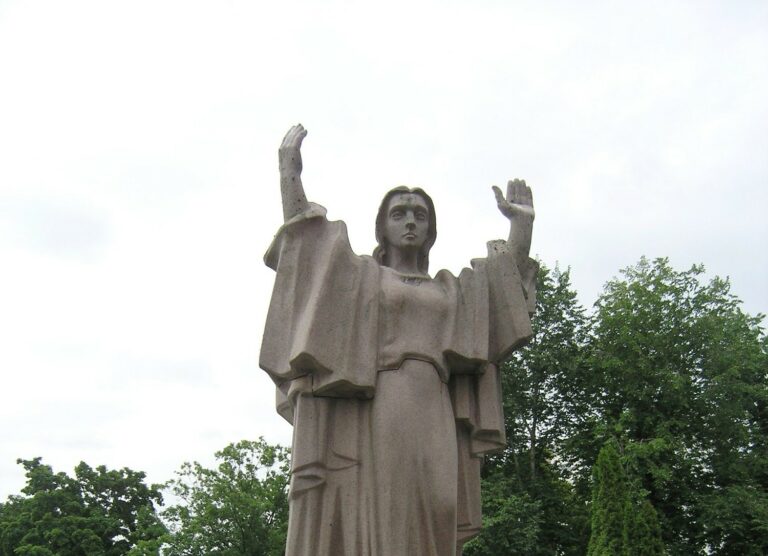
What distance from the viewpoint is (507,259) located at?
6785mm

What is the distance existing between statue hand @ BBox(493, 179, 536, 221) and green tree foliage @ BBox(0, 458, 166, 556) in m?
24.4

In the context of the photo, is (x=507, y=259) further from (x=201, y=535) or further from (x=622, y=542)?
(x=201, y=535)

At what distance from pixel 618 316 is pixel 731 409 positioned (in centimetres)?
468

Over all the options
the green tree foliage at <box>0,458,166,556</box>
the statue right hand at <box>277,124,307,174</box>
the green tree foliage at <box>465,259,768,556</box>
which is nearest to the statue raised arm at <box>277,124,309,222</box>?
the statue right hand at <box>277,124,307,174</box>

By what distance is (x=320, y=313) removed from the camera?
6.14 m

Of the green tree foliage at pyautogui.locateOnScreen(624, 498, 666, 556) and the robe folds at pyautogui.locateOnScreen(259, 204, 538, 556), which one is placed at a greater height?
the green tree foliage at pyautogui.locateOnScreen(624, 498, 666, 556)

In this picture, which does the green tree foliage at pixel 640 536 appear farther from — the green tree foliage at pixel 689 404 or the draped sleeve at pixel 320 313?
the draped sleeve at pixel 320 313

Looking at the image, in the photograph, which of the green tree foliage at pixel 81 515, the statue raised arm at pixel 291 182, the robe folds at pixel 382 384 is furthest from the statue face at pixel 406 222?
→ the green tree foliage at pixel 81 515

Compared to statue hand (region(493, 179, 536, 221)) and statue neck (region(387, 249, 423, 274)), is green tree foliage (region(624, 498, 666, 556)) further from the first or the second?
statue neck (region(387, 249, 423, 274))

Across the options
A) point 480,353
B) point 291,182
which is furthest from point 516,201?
point 291,182

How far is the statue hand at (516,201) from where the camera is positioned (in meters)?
7.02

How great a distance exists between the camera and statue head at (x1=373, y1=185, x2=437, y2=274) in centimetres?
693

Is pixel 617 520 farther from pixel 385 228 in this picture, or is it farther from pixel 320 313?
pixel 320 313

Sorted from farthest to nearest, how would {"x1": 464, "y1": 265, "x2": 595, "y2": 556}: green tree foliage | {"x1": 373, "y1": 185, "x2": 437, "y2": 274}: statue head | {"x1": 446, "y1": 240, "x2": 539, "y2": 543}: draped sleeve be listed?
{"x1": 464, "y1": 265, "x2": 595, "y2": 556}: green tree foliage < {"x1": 373, "y1": 185, "x2": 437, "y2": 274}: statue head < {"x1": 446, "y1": 240, "x2": 539, "y2": 543}: draped sleeve
